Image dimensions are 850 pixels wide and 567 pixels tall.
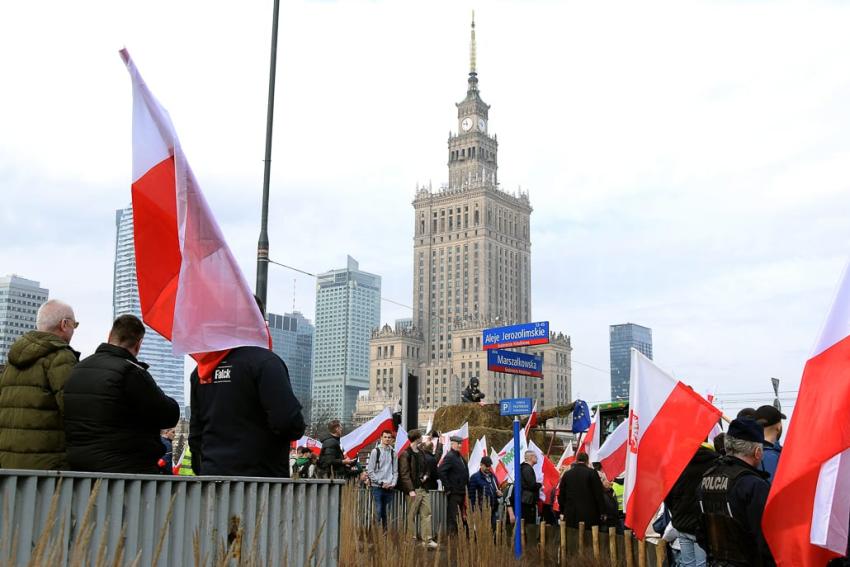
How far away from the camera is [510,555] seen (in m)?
9.02

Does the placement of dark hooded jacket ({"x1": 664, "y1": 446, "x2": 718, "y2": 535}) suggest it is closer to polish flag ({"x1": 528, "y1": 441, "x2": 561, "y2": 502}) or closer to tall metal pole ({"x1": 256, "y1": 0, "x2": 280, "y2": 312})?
tall metal pole ({"x1": 256, "y1": 0, "x2": 280, "y2": 312})

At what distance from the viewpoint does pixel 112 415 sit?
5.07m

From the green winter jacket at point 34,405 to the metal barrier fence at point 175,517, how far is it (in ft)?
3.88

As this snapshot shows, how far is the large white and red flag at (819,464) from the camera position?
4230 mm

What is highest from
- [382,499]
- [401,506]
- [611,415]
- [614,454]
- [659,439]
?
[611,415]

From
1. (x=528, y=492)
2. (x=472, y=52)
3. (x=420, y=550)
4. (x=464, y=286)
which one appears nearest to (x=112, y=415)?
(x=420, y=550)

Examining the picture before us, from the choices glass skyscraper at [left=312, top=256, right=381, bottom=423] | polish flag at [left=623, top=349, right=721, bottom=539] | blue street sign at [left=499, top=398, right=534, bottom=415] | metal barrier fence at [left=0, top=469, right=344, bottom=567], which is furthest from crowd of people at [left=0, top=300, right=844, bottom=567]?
glass skyscraper at [left=312, top=256, right=381, bottom=423]

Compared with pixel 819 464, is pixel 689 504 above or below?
below

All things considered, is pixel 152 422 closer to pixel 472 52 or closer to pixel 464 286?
pixel 464 286

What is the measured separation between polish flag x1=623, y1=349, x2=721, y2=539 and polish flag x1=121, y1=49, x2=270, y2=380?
348 cm

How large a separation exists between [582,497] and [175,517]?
857 centimetres

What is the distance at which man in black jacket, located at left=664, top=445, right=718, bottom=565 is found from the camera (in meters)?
7.21

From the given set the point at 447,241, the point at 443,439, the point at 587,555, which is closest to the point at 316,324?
the point at 447,241

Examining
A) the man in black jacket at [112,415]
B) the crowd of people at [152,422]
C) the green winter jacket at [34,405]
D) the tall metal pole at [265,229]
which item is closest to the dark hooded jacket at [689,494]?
the crowd of people at [152,422]
